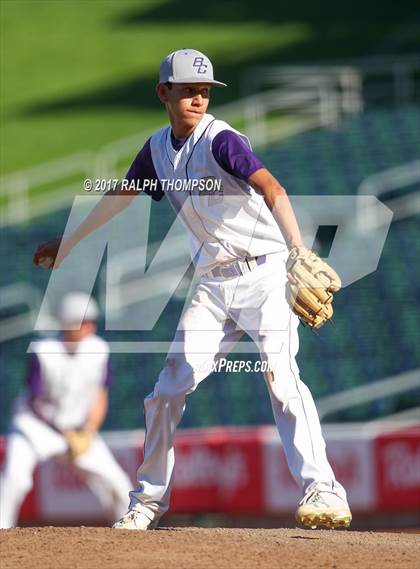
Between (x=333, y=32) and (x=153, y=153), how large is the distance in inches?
565

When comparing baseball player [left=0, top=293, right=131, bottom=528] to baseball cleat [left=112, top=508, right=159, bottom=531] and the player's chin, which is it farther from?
the player's chin

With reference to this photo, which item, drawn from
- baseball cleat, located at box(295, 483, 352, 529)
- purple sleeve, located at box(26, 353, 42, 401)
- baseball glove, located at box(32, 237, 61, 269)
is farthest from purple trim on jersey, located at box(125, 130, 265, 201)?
purple sleeve, located at box(26, 353, 42, 401)

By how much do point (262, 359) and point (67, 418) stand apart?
3.57 metres

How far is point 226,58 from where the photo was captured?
17.6m

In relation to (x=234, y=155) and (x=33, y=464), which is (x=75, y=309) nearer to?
(x=33, y=464)

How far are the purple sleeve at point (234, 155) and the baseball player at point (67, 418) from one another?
3.48m

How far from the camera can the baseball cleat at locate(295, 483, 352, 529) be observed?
163 inches

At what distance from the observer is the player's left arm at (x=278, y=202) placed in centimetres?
404

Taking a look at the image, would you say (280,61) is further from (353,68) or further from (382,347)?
(382,347)

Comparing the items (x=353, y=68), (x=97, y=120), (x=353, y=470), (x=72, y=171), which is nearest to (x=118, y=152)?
(x=72, y=171)

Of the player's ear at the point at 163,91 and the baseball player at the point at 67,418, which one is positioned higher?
the player's ear at the point at 163,91

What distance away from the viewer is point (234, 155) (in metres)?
4.18

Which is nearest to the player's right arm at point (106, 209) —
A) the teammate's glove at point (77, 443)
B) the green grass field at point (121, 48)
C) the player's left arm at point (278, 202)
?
the player's left arm at point (278, 202)

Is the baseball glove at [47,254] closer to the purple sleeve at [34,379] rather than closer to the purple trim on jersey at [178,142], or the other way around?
the purple trim on jersey at [178,142]
